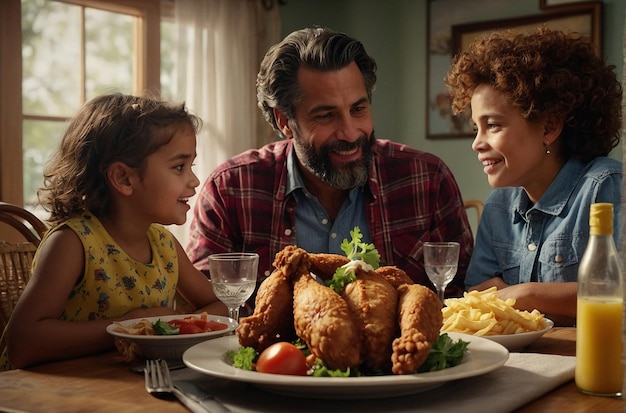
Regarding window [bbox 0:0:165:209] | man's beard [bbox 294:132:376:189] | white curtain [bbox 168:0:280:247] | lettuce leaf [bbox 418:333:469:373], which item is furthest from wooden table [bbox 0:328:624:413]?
white curtain [bbox 168:0:280:247]

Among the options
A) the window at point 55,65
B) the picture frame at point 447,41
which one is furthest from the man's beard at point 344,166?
the picture frame at point 447,41

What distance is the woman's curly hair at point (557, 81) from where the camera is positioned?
2227mm

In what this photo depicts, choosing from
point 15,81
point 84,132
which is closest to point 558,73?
point 84,132

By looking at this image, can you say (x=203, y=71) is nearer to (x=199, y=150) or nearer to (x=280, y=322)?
(x=199, y=150)

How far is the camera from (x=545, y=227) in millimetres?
2176

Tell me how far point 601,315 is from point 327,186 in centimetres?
160

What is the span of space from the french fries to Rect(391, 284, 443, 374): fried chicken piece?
0.33m

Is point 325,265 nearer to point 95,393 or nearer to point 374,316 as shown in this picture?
point 374,316

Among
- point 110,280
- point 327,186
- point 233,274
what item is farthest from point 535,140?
point 110,280

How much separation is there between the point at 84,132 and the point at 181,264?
449 millimetres

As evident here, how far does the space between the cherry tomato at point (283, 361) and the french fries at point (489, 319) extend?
459 millimetres

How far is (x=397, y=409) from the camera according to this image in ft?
3.26

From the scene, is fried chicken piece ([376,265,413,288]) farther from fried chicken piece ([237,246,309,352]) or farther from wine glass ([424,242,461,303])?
wine glass ([424,242,461,303])

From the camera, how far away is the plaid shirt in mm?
Answer: 2479
